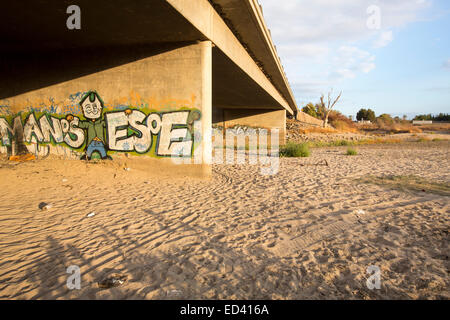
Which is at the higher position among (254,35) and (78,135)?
(254,35)

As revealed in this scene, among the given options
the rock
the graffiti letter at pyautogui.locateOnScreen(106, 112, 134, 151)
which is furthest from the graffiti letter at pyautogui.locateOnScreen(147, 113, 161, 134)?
the rock

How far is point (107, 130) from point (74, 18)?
130 inches

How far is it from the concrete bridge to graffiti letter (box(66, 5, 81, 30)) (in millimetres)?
93

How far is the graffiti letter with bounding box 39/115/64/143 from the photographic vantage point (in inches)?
329

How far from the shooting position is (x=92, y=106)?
8031mm

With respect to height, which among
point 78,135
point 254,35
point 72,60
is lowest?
point 78,135

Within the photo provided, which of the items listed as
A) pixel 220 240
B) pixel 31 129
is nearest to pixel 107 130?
pixel 31 129

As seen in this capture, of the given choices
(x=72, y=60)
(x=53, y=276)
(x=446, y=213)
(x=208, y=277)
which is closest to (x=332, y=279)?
(x=208, y=277)

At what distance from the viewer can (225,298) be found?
243 cm

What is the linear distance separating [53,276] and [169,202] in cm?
285

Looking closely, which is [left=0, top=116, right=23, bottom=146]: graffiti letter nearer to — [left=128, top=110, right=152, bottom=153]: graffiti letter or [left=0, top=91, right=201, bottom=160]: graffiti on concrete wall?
[left=0, top=91, right=201, bottom=160]: graffiti on concrete wall

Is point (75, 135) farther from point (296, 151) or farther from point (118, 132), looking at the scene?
point (296, 151)
